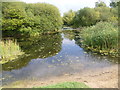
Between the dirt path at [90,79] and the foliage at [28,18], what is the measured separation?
10.9 meters

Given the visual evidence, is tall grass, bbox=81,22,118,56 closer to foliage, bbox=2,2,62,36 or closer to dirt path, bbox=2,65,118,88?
dirt path, bbox=2,65,118,88

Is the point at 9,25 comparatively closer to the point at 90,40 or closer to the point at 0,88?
the point at 90,40

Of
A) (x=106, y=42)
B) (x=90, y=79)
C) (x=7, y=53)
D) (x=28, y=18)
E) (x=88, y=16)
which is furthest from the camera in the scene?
(x=88, y=16)

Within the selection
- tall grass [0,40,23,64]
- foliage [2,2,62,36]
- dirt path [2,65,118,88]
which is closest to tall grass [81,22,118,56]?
dirt path [2,65,118,88]

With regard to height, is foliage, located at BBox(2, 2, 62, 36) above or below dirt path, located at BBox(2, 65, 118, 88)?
above

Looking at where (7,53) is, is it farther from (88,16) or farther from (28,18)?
(88,16)

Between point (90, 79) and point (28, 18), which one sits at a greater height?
point (28, 18)

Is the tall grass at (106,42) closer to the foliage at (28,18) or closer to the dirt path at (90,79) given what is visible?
the dirt path at (90,79)

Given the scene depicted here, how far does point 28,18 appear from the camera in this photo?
49.9ft

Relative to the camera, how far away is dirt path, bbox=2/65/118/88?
383cm

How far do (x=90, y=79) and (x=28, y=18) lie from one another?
12.6 metres

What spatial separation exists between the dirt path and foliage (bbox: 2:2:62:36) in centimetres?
1093

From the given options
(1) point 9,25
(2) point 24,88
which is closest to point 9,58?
(2) point 24,88

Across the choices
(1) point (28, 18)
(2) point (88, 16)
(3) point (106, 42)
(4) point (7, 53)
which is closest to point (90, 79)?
(3) point (106, 42)
